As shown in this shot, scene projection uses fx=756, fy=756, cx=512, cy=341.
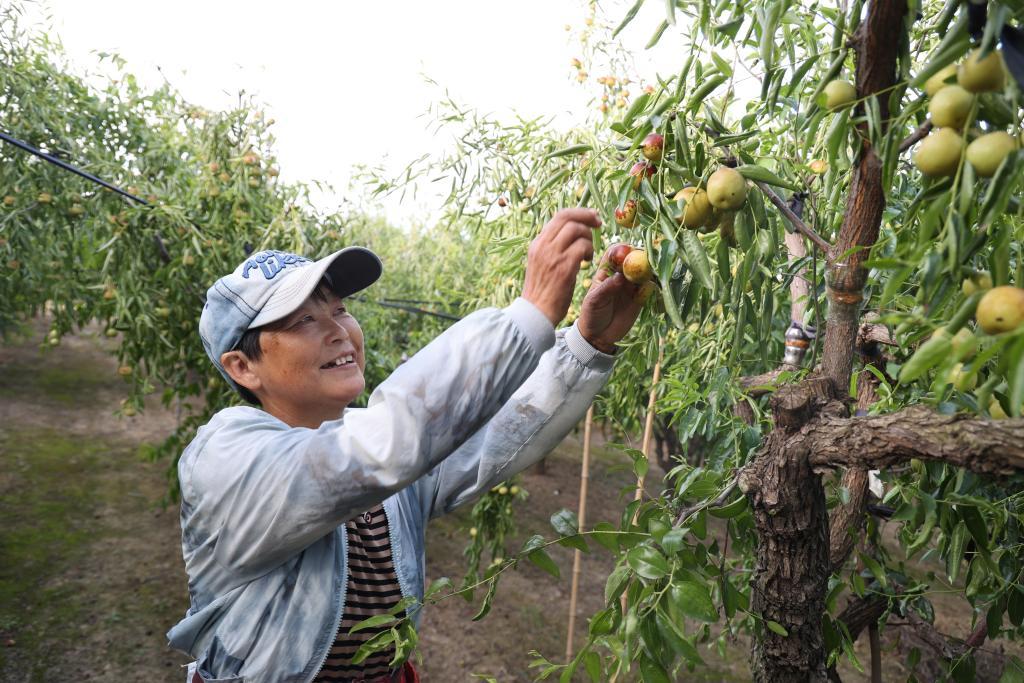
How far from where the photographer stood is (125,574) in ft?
17.1

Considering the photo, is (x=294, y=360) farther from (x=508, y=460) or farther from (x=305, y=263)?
(x=508, y=460)

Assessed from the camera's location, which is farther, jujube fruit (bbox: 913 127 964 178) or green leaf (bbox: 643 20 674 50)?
green leaf (bbox: 643 20 674 50)

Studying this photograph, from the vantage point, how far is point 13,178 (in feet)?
11.8

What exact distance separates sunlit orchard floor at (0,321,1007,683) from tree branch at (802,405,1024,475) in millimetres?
2313

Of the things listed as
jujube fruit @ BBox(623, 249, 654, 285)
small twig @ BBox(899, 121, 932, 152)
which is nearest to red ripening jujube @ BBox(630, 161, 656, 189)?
jujube fruit @ BBox(623, 249, 654, 285)

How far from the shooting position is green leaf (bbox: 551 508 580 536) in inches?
46.4

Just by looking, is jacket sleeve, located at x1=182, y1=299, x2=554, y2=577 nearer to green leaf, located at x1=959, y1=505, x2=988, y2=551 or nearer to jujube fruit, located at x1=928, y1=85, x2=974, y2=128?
jujube fruit, located at x1=928, y1=85, x2=974, y2=128

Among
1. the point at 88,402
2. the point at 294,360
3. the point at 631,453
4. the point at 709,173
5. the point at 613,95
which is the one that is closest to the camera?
the point at 709,173

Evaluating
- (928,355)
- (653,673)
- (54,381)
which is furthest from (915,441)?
(54,381)

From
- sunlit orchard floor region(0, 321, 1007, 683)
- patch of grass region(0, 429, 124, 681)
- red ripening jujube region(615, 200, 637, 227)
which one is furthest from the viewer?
patch of grass region(0, 429, 124, 681)

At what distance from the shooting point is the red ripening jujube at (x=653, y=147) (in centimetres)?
108

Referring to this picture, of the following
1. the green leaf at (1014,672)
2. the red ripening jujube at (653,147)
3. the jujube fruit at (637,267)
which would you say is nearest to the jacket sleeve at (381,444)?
the jujube fruit at (637,267)

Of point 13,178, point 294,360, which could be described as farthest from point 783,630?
point 13,178

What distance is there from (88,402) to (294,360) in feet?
29.6
